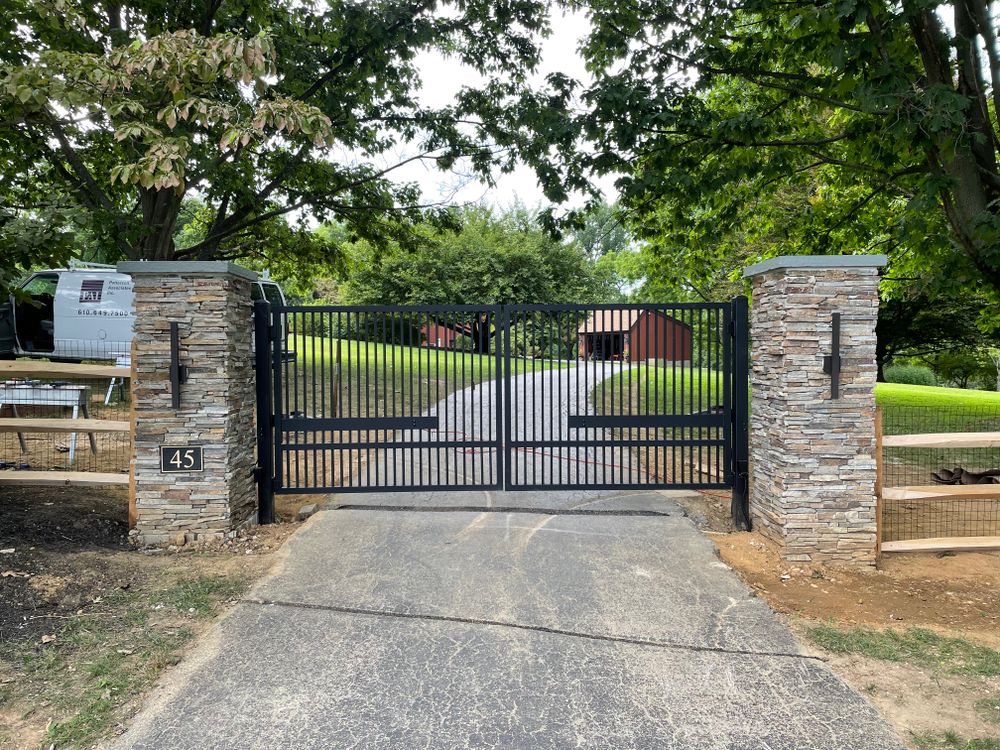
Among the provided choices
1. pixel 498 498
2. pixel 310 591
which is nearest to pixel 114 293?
pixel 498 498

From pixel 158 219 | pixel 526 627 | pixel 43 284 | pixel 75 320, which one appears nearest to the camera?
pixel 526 627

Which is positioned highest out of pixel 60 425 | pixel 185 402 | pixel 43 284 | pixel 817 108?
pixel 817 108

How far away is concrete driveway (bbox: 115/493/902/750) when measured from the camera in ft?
8.61

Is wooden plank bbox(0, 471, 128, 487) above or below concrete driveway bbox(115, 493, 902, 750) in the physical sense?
above

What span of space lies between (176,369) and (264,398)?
78 cm

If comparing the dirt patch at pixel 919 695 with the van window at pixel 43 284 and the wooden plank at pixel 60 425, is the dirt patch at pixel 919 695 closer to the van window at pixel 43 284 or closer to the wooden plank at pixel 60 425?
the wooden plank at pixel 60 425

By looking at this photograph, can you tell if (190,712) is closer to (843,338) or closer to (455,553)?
(455,553)

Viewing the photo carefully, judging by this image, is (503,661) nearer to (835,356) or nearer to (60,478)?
(835,356)

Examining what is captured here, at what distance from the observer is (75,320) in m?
10.3

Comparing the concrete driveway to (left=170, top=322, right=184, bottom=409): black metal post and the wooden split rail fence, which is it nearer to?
the wooden split rail fence

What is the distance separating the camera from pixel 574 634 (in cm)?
348

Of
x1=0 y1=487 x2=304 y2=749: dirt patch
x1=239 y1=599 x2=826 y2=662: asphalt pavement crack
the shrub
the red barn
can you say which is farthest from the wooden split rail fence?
the shrub

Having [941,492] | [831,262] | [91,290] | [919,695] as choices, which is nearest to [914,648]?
[919,695]

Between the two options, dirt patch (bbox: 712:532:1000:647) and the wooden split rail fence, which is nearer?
dirt patch (bbox: 712:532:1000:647)
